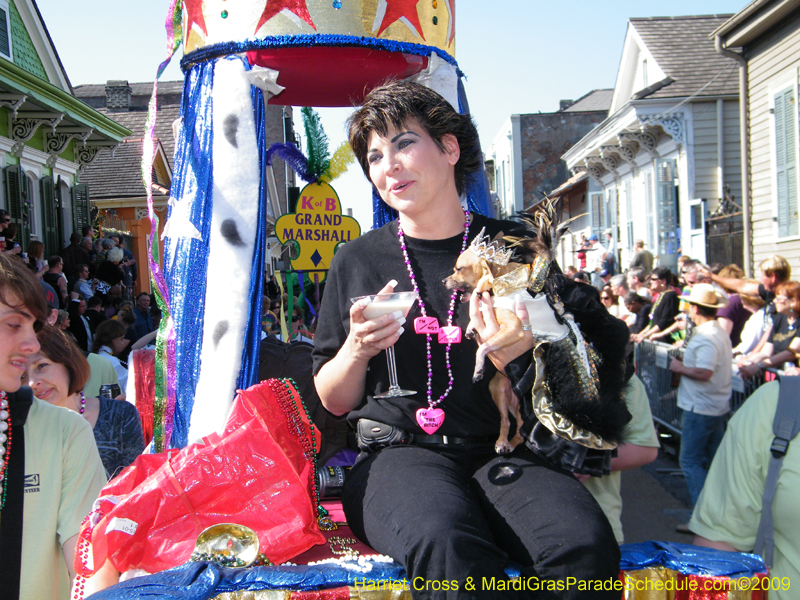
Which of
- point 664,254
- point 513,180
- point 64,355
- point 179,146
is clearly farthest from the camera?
point 513,180

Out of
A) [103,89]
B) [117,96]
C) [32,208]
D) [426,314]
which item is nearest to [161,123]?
[32,208]

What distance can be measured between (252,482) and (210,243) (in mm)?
1363

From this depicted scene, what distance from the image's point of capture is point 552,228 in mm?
2000

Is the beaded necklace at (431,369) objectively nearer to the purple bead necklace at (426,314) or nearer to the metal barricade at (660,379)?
the purple bead necklace at (426,314)

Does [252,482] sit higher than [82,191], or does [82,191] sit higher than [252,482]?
[82,191]

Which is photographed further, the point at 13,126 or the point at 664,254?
the point at 664,254

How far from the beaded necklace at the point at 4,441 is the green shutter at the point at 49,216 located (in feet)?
39.9

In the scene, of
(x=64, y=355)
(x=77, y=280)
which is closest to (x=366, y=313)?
(x=64, y=355)

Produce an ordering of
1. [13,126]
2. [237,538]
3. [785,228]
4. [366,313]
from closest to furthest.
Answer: [366,313], [237,538], [785,228], [13,126]

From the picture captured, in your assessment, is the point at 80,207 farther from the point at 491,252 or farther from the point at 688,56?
the point at 491,252

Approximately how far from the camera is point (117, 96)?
1037 inches

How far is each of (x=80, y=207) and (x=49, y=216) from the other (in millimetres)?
1736

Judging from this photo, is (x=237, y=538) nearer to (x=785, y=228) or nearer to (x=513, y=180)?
(x=785, y=228)

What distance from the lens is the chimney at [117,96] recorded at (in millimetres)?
26094
